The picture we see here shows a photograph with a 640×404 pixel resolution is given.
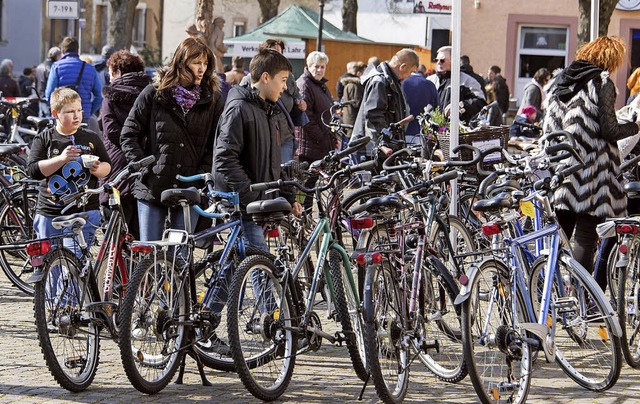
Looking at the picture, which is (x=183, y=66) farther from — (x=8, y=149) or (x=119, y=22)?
(x=119, y=22)

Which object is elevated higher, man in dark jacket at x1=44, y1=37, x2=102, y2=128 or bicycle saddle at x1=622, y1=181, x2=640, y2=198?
man in dark jacket at x1=44, y1=37, x2=102, y2=128

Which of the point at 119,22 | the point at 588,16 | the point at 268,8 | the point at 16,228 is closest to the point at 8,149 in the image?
the point at 16,228

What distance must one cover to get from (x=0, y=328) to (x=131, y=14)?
3368 centimetres

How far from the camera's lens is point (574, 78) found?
28.6ft

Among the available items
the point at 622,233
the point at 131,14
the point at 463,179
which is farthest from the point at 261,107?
the point at 131,14

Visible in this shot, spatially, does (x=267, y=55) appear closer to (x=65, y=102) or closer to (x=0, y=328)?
(x=65, y=102)

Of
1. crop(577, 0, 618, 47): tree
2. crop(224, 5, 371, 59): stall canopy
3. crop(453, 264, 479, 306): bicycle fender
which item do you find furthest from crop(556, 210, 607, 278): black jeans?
crop(577, 0, 618, 47): tree

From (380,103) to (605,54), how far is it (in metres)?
4.01

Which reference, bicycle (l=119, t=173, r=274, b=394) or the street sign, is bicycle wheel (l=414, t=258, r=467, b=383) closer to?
bicycle (l=119, t=173, r=274, b=394)

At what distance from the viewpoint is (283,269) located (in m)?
7.17

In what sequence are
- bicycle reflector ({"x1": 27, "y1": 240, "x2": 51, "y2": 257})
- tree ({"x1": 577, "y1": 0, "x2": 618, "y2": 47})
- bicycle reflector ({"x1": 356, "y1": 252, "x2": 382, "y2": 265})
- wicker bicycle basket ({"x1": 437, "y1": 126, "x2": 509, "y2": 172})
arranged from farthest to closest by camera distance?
tree ({"x1": 577, "y1": 0, "x2": 618, "y2": 47}) < wicker bicycle basket ({"x1": 437, "y1": 126, "x2": 509, "y2": 172}) < bicycle reflector ({"x1": 27, "y1": 240, "x2": 51, "y2": 257}) < bicycle reflector ({"x1": 356, "y1": 252, "x2": 382, "y2": 265})

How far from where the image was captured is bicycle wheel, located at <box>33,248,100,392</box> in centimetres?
694

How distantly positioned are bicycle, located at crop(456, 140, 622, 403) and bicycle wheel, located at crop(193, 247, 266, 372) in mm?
1185

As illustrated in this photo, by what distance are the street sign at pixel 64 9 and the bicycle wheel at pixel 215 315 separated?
15.4 m
